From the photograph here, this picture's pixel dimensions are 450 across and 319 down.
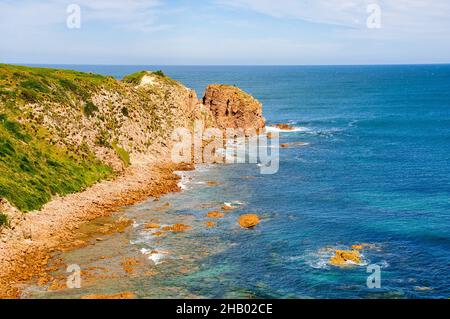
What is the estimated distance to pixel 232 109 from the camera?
148m

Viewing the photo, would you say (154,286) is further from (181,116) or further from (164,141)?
(181,116)

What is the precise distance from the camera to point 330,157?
11644 centimetres

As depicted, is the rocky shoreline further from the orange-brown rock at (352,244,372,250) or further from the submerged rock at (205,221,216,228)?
the orange-brown rock at (352,244,372,250)

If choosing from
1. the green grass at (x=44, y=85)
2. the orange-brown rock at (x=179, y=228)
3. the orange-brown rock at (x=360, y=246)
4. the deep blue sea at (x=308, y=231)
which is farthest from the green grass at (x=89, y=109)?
the orange-brown rock at (x=360, y=246)

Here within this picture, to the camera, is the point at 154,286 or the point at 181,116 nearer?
the point at 154,286

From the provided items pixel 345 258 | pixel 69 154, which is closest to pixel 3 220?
pixel 69 154

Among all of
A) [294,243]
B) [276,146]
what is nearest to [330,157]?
[276,146]

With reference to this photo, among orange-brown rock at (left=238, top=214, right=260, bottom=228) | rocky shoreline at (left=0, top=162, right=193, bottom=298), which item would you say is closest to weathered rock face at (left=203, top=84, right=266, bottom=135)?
rocky shoreline at (left=0, top=162, right=193, bottom=298)

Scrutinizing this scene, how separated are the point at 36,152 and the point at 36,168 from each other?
5.30m

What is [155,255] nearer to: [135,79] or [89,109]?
[89,109]

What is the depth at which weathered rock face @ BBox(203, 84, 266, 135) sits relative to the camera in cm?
14812

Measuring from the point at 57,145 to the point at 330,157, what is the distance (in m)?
66.1

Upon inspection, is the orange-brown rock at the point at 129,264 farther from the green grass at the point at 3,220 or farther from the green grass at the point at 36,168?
the green grass at the point at 36,168

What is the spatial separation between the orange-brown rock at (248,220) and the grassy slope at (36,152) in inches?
1208
